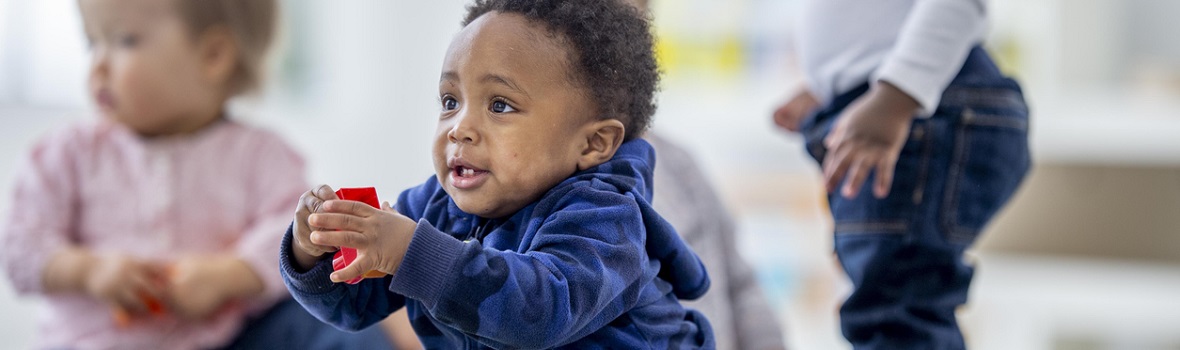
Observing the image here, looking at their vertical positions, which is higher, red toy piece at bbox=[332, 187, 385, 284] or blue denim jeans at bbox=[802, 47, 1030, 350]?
red toy piece at bbox=[332, 187, 385, 284]

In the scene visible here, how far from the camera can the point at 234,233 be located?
0.92m

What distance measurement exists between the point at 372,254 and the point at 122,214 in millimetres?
568

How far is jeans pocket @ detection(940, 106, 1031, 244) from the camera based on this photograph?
2.69 ft

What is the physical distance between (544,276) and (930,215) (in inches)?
18.0

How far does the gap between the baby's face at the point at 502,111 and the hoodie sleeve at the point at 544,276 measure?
23mm

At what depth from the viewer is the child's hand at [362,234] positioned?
415mm

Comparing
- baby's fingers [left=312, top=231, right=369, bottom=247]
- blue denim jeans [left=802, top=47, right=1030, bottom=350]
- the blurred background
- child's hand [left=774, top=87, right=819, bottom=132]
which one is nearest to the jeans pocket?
blue denim jeans [left=802, top=47, right=1030, bottom=350]

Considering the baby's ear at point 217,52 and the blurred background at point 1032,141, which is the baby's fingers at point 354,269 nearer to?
the baby's ear at point 217,52

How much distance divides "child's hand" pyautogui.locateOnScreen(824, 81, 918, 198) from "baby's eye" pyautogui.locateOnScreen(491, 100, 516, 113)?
0.36 metres

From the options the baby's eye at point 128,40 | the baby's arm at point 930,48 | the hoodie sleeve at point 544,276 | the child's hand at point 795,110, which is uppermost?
the hoodie sleeve at point 544,276

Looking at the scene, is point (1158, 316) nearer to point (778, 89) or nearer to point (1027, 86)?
point (1027, 86)

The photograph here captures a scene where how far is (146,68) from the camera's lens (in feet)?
2.89

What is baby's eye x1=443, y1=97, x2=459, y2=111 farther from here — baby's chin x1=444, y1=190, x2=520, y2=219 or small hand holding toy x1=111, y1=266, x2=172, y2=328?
small hand holding toy x1=111, y1=266, x2=172, y2=328

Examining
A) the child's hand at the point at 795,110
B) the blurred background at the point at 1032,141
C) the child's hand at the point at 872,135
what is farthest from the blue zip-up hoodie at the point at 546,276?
the blurred background at the point at 1032,141
